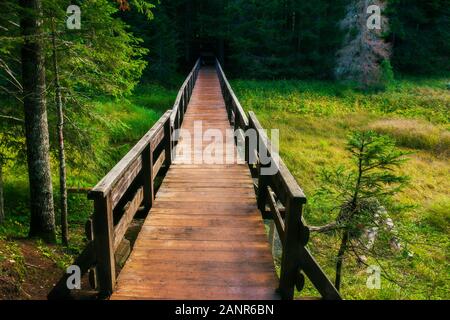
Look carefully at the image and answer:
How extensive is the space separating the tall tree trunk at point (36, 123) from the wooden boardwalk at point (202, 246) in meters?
2.50

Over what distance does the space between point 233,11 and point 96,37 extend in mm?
31836

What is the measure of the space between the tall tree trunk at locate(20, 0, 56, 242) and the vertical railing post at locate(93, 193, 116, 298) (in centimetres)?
436

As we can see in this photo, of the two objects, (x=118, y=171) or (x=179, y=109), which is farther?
(x=179, y=109)

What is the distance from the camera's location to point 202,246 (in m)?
4.80

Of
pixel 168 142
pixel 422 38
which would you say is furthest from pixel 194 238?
pixel 422 38

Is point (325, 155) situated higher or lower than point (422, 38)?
lower

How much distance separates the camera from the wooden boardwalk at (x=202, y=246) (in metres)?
3.93

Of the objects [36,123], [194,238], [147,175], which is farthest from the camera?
[36,123]

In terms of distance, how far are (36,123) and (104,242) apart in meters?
4.55

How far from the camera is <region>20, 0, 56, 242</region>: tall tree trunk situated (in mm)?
6852

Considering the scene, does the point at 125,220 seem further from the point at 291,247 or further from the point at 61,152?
the point at 61,152

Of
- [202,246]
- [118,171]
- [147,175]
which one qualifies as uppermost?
[118,171]

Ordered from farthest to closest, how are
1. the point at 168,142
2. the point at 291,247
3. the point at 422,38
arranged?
the point at 422,38, the point at 168,142, the point at 291,247
